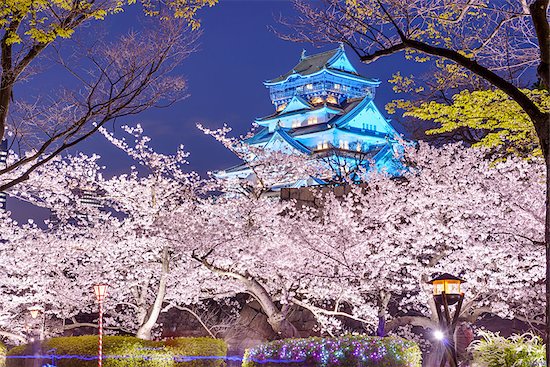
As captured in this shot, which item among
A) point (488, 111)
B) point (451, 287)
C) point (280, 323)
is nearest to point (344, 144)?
point (280, 323)

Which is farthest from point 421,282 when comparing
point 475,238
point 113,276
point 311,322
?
point 113,276

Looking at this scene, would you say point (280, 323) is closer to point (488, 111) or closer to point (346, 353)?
point (346, 353)

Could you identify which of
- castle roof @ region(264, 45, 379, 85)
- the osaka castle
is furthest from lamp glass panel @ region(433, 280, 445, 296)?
castle roof @ region(264, 45, 379, 85)

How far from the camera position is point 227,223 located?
21.2 metres

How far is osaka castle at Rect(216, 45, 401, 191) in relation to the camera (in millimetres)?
55188

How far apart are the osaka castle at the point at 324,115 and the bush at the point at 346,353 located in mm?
34379

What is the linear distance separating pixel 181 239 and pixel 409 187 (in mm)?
6631

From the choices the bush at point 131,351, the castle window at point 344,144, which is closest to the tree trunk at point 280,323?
the bush at point 131,351

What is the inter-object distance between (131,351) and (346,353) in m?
6.82

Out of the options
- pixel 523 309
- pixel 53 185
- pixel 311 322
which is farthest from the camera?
pixel 311 322

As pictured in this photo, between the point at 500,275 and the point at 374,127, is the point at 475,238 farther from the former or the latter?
the point at 374,127

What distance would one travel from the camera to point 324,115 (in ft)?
194

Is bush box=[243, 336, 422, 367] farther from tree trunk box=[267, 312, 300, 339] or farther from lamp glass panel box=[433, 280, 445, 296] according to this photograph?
tree trunk box=[267, 312, 300, 339]

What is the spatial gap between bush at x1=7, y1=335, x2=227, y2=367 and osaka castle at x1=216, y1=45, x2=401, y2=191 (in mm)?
31410
